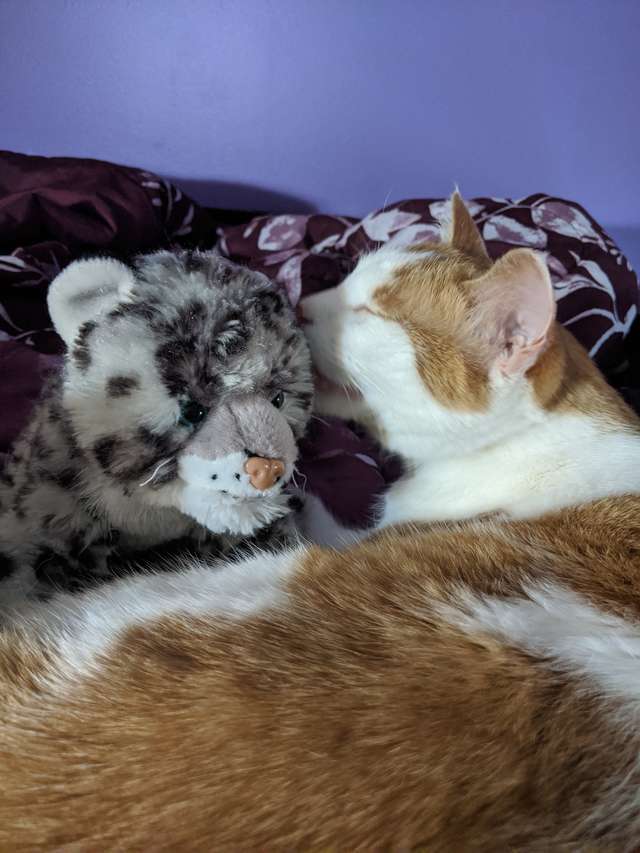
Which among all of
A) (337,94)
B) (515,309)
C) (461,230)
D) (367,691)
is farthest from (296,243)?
(367,691)

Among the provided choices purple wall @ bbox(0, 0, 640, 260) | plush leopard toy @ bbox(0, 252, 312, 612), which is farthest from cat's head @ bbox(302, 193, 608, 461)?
purple wall @ bbox(0, 0, 640, 260)

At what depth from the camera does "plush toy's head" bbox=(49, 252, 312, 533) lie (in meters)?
0.72

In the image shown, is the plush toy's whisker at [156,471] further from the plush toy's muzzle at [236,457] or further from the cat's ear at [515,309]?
the cat's ear at [515,309]

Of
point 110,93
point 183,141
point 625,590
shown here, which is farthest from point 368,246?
point 625,590

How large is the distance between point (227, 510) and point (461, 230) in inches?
26.1

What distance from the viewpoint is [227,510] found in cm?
78

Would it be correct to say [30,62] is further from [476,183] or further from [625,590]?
[625,590]

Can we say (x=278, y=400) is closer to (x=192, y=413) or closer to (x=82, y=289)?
(x=192, y=413)

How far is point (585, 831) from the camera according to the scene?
20.7 inches

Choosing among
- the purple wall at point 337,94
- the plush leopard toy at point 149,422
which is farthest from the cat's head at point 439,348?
the purple wall at point 337,94

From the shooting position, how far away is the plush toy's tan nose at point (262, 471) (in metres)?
0.73

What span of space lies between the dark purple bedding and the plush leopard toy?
452 mm

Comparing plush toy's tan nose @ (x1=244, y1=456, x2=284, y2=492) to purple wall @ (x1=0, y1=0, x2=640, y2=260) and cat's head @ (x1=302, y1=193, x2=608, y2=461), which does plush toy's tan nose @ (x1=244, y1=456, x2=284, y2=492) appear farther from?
purple wall @ (x1=0, y1=0, x2=640, y2=260)

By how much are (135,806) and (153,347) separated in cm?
44
